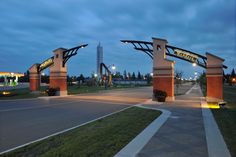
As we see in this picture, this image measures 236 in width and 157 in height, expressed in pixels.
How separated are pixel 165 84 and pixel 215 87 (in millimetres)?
4532

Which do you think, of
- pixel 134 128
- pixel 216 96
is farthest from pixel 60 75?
pixel 134 128

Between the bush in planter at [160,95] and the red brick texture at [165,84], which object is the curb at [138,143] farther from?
the red brick texture at [165,84]

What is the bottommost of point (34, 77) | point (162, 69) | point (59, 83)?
point (59, 83)

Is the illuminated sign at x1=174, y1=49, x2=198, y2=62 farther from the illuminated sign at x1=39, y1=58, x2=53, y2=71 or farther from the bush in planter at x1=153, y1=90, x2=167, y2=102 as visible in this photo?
the illuminated sign at x1=39, y1=58, x2=53, y2=71

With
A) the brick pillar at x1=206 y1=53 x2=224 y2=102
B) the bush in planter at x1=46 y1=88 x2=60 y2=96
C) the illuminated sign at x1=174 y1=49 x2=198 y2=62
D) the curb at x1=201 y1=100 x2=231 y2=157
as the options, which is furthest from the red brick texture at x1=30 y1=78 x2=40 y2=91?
the curb at x1=201 y1=100 x2=231 y2=157

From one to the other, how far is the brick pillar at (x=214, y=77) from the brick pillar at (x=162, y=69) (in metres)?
3.37

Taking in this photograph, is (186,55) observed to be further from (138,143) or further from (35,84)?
(35,84)

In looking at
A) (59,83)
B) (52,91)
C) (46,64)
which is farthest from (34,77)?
(52,91)

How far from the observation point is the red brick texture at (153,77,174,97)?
2303 centimetres

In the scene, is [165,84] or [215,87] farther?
[165,84]

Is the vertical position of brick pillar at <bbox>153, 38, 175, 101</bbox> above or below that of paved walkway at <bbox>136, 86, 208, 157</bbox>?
above

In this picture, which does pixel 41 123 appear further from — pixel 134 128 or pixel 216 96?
pixel 216 96

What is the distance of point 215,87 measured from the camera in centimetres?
2130

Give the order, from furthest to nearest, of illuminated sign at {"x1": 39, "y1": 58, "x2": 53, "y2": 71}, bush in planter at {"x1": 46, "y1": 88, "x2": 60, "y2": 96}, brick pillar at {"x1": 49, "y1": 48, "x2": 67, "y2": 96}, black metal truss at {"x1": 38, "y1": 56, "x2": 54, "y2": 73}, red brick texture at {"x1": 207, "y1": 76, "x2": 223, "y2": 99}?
illuminated sign at {"x1": 39, "y1": 58, "x2": 53, "y2": 71}
black metal truss at {"x1": 38, "y1": 56, "x2": 54, "y2": 73}
brick pillar at {"x1": 49, "y1": 48, "x2": 67, "y2": 96}
bush in planter at {"x1": 46, "y1": 88, "x2": 60, "y2": 96}
red brick texture at {"x1": 207, "y1": 76, "x2": 223, "y2": 99}
